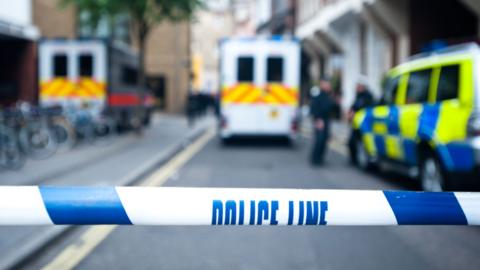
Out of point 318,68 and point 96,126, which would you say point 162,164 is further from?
point 318,68

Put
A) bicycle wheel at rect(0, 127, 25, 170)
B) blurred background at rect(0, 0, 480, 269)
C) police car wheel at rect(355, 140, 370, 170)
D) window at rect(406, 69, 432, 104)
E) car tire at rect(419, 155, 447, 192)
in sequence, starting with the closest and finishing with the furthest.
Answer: blurred background at rect(0, 0, 480, 269) < car tire at rect(419, 155, 447, 192) < window at rect(406, 69, 432, 104) < bicycle wheel at rect(0, 127, 25, 170) < police car wheel at rect(355, 140, 370, 170)

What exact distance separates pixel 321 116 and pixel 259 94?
14.7ft

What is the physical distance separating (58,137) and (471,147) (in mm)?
10185

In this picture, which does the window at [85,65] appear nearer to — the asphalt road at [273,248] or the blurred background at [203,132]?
the blurred background at [203,132]

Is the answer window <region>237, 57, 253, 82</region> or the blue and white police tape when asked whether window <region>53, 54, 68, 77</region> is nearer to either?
window <region>237, 57, 253, 82</region>

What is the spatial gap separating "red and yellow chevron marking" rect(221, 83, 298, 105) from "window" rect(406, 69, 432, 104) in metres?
7.73

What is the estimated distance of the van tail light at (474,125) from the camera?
6.90 m

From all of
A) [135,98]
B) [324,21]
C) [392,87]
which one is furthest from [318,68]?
[392,87]

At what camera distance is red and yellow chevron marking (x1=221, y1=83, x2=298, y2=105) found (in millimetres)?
16875

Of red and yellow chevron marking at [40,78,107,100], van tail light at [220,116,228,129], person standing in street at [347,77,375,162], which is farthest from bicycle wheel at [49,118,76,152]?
person standing in street at [347,77,375,162]

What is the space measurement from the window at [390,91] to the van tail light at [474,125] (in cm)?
282

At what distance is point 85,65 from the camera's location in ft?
62.2

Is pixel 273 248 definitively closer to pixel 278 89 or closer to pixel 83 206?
pixel 83 206

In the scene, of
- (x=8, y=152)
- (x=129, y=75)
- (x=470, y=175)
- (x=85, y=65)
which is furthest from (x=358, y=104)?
(x=129, y=75)
